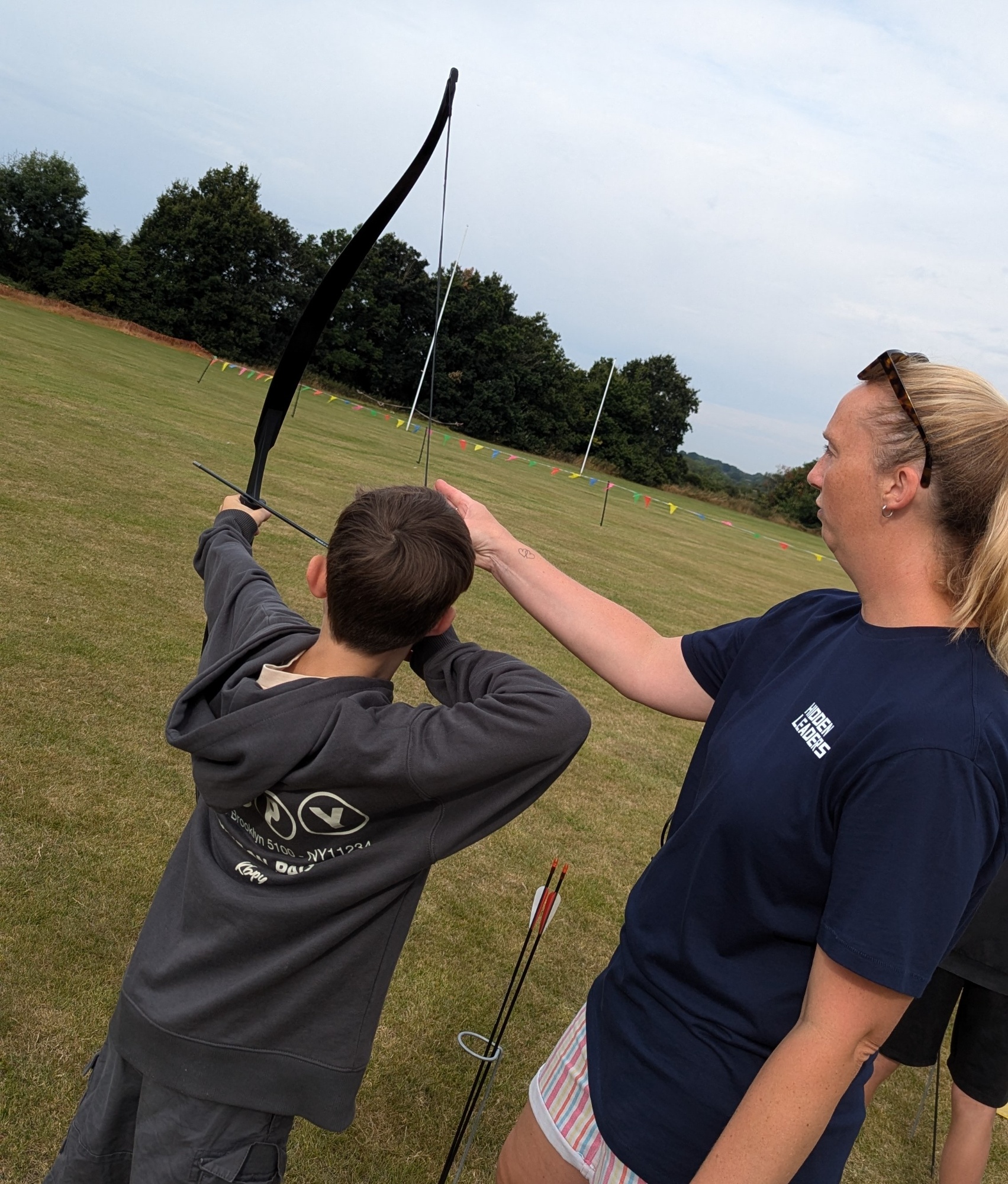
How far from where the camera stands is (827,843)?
1252mm

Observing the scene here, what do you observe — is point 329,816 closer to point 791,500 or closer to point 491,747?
point 491,747

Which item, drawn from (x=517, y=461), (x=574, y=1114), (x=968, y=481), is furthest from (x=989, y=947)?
(x=517, y=461)

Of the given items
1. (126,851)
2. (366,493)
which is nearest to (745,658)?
(366,493)

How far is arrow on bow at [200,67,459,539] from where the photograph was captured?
2.56 m

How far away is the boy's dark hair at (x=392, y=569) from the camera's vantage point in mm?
1514

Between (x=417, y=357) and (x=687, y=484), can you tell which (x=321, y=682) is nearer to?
(x=417, y=357)

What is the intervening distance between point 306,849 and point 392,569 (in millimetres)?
463

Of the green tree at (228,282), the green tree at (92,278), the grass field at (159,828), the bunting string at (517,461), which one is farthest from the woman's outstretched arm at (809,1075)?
the green tree at (92,278)

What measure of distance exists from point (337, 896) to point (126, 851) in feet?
7.90

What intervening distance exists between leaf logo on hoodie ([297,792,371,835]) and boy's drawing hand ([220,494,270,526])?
3.02ft

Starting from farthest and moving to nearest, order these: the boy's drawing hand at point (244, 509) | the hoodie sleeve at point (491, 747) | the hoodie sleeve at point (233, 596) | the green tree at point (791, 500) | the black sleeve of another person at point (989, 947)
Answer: the green tree at point (791, 500) < the black sleeve of another person at point (989, 947) < the boy's drawing hand at point (244, 509) < the hoodie sleeve at point (233, 596) < the hoodie sleeve at point (491, 747)

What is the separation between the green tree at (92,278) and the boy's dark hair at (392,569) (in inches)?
1757

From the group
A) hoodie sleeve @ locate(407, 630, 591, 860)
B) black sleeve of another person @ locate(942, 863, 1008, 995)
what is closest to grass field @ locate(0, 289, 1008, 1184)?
black sleeve of another person @ locate(942, 863, 1008, 995)

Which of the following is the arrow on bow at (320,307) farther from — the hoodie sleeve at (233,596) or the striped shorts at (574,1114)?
the striped shorts at (574,1114)
